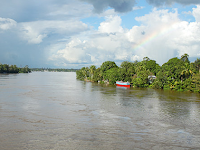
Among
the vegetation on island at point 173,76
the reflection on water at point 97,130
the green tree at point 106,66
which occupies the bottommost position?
the reflection on water at point 97,130

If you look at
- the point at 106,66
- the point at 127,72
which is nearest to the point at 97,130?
the point at 127,72

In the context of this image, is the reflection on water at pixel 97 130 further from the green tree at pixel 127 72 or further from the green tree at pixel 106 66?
the green tree at pixel 106 66

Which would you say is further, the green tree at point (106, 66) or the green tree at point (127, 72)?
the green tree at point (106, 66)

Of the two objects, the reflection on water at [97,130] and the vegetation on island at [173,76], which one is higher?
the vegetation on island at [173,76]

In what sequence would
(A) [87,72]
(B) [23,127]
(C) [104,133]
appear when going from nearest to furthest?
(C) [104,133] → (B) [23,127] → (A) [87,72]

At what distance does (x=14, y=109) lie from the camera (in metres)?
32.2

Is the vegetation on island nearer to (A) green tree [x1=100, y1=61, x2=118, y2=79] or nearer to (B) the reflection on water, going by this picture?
(A) green tree [x1=100, y1=61, x2=118, y2=79]

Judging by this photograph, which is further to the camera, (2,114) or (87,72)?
(87,72)

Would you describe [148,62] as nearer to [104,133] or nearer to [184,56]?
[184,56]

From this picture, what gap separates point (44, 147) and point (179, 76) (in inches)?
2424

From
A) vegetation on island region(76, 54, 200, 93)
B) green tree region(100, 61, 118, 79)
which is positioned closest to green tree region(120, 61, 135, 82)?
vegetation on island region(76, 54, 200, 93)

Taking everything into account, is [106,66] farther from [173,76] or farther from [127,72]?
[173,76]

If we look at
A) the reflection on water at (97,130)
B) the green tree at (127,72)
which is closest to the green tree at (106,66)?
the green tree at (127,72)

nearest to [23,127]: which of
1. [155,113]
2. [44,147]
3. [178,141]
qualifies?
[44,147]
